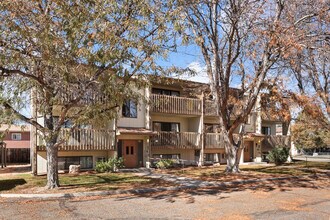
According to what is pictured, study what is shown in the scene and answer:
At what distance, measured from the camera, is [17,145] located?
3569 centimetres

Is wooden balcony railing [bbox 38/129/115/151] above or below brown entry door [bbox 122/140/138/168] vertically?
above

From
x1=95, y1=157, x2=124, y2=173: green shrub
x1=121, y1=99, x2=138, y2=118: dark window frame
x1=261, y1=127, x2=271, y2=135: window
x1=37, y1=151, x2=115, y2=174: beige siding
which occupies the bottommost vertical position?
x1=95, y1=157, x2=124, y2=173: green shrub

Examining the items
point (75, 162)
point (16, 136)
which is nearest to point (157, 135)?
point (75, 162)

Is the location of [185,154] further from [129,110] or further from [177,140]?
[129,110]

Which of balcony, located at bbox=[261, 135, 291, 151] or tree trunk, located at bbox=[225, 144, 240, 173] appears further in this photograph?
balcony, located at bbox=[261, 135, 291, 151]

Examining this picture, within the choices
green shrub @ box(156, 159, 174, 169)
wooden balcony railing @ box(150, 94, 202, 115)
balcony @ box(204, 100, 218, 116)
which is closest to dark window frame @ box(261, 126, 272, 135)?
balcony @ box(204, 100, 218, 116)

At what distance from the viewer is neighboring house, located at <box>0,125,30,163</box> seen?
3085 cm

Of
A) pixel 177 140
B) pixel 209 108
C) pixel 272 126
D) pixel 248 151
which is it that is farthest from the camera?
pixel 272 126

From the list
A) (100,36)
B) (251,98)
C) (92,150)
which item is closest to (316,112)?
(251,98)

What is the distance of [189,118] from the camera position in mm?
29391

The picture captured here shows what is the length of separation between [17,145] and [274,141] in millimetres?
26390

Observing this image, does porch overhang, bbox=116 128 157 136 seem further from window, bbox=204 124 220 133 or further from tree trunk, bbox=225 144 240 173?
window, bbox=204 124 220 133

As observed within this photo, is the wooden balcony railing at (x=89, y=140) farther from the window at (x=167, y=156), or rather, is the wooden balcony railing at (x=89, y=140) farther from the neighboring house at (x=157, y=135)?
the window at (x=167, y=156)

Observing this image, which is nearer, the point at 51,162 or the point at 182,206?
the point at 182,206
